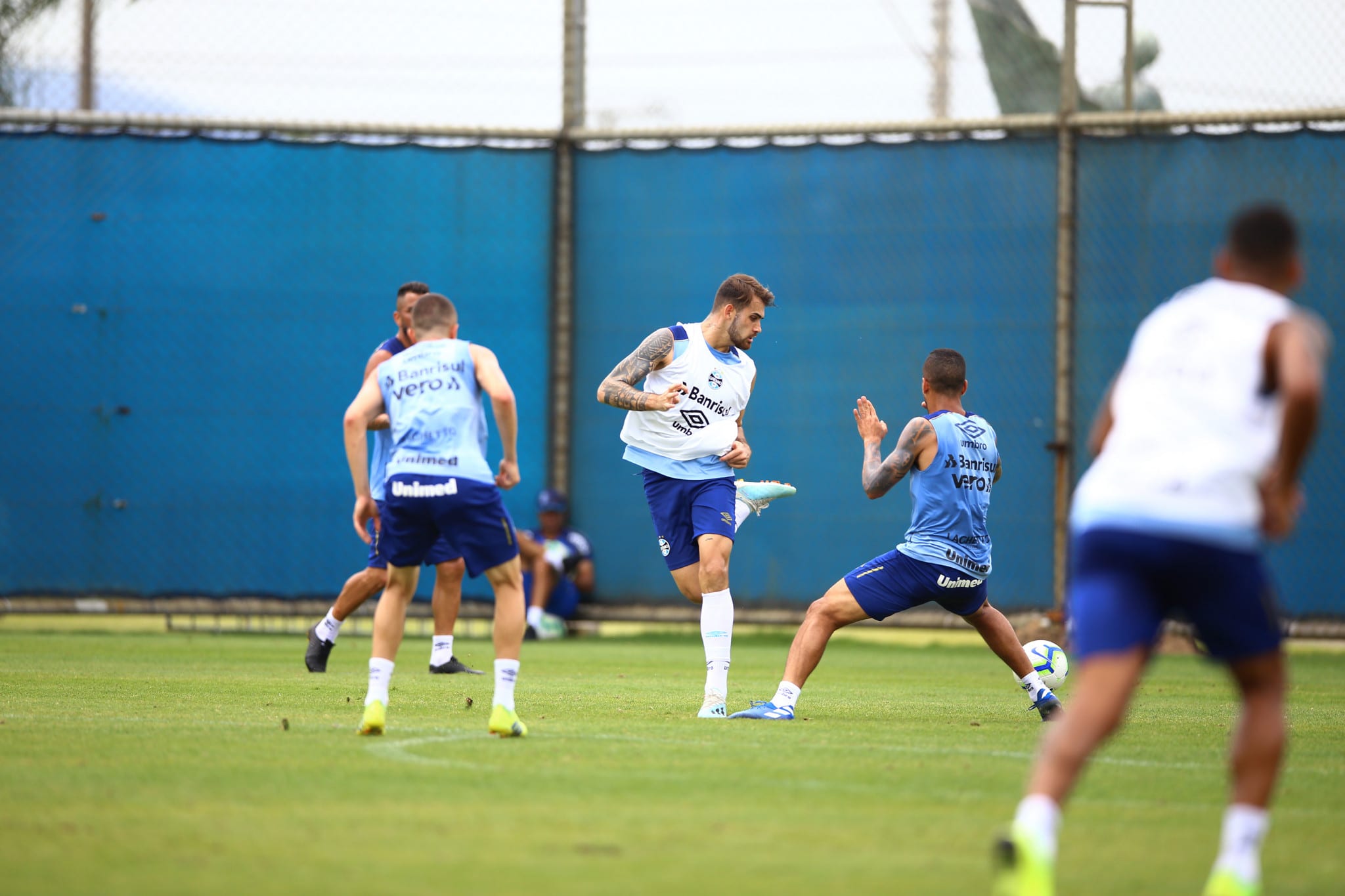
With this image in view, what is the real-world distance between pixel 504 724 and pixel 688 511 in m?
2.15

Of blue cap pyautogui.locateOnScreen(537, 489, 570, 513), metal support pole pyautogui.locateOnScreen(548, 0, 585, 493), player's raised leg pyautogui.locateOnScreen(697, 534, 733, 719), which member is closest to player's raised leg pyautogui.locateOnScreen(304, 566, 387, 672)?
player's raised leg pyautogui.locateOnScreen(697, 534, 733, 719)

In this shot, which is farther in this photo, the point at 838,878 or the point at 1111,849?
the point at 1111,849

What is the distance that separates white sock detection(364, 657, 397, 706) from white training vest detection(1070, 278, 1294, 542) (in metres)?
3.63

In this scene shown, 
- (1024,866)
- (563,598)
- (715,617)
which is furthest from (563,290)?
(1024,866)

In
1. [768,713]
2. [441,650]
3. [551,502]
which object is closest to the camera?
[768,713]

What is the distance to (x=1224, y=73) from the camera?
14.5 meters

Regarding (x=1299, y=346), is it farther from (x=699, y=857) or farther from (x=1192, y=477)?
(x=699, y=857)

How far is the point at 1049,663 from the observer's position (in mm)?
8789

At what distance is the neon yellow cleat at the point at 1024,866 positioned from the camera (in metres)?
3.60

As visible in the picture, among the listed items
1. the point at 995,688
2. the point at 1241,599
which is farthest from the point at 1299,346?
the point at 995,688

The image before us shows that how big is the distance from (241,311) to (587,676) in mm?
6640

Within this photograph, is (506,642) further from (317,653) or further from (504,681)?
(317,653)

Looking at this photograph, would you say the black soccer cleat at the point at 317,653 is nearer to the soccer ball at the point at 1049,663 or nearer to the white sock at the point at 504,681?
the white sock at the point at 504,681

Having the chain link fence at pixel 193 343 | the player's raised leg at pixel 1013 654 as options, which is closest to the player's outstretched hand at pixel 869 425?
the player's raised leg at pixel 1013 654
